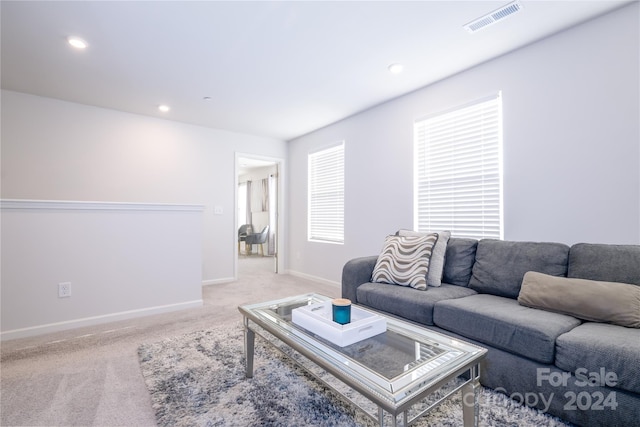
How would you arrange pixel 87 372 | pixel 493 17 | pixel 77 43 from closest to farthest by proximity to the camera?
pixel 87 372, pixel 493 17, pixel 77 43

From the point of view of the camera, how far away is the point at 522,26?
2.25 meters

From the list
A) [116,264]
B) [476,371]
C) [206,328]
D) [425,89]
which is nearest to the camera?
[476,371]

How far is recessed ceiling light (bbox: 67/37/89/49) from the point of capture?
2.40 meters

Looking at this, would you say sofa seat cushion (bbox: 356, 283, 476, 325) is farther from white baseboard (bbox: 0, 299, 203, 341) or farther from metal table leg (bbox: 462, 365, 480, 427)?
white baseboard (bbox: 0, 299, 203, 341)

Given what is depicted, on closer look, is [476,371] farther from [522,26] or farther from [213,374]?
[522,26]

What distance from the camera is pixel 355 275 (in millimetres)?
2678

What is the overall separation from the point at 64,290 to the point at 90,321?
1.24ft

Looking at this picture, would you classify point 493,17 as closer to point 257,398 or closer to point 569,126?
point 569,126

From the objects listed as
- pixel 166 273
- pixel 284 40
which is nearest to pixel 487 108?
pixel 284 40

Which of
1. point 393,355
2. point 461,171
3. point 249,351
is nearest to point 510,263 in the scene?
point 461,171

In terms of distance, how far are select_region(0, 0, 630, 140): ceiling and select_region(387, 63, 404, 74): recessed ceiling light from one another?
0.20 feet

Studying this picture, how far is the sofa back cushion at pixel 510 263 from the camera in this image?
204 cm

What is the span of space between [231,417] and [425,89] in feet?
11.0

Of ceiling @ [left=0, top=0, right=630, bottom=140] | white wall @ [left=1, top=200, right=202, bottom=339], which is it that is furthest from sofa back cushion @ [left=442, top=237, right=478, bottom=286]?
white wall @ [left=1, top=200, right=202, bottom=339]
